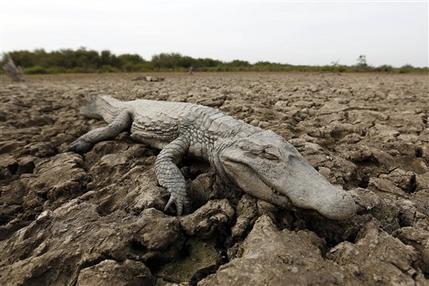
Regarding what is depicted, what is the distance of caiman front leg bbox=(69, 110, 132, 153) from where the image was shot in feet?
13.1

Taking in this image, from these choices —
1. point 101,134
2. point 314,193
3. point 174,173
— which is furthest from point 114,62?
point 314,193

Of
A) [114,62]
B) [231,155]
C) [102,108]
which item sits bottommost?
[231,155]

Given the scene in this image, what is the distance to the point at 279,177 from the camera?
7.48 feet

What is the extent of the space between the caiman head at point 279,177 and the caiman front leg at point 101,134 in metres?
1.94

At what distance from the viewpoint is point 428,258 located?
1.83 metres

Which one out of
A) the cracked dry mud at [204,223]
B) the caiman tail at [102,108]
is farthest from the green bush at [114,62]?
the cracked dry mud at [204,223]

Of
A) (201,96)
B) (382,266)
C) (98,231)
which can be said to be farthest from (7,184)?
(201,96)

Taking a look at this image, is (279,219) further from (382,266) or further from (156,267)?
(156,267)

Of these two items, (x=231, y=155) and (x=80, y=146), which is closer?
(x=231, y=155)

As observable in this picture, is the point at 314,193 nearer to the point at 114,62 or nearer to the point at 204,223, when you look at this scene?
the point at 204,223

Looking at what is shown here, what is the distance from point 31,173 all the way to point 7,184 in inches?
11.1

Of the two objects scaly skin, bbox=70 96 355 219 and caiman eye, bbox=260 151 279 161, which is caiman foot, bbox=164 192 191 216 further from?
caiman eye, bbox=260 151 279 161

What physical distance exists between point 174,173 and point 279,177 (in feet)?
3.14

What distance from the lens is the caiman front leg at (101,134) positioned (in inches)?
157
